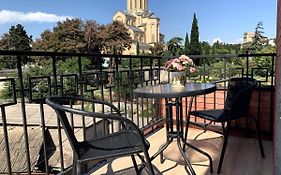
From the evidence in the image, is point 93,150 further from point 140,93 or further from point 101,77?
point 101,77

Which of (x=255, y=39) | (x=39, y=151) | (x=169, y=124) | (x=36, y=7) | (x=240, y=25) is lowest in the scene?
(x=39, y=151)

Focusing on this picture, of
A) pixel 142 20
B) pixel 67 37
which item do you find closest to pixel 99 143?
pixel 67 37

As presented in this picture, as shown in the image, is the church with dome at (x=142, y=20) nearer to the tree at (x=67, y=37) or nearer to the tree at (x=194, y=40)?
the tree at (x=194, y=40)

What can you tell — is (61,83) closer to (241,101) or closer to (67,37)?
(241,101)

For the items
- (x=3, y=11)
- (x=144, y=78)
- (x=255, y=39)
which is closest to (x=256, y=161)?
(x=144, y=78)

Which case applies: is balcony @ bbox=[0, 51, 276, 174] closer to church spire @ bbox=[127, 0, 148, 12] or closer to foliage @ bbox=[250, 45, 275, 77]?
foliage @ bbox=[250, 45, 275, 77]

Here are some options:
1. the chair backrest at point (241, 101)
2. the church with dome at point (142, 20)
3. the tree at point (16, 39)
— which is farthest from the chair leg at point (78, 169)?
the church with dome at point (142, 20)

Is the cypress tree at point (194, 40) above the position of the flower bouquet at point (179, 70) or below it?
above

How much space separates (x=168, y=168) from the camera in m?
2.28

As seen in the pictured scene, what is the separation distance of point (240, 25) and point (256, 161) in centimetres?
3680

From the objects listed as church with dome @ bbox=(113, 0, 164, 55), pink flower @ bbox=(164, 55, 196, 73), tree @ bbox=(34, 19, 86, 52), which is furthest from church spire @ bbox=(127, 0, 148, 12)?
pink flower @ bbox=(164, 55, 196, 73)

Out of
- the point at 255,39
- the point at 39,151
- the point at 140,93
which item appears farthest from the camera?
the point at 255,39

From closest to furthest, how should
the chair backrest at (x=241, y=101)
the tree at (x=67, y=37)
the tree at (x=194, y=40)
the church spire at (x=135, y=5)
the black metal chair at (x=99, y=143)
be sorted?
1. the black metal chair at (x=99, y=143)
2. the chair backrest at (x=241, y=101)
3. the tree at (x=67, y=37)
4. the tree at (x=194, y=40)
5. the church spire at (x=135, y=5)

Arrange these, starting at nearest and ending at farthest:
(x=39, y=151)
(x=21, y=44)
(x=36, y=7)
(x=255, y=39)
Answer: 1. (x=39, y=151)
2. (x=255, y=39)
3. (x=21, y=44)
4. (x=36, y=7)
